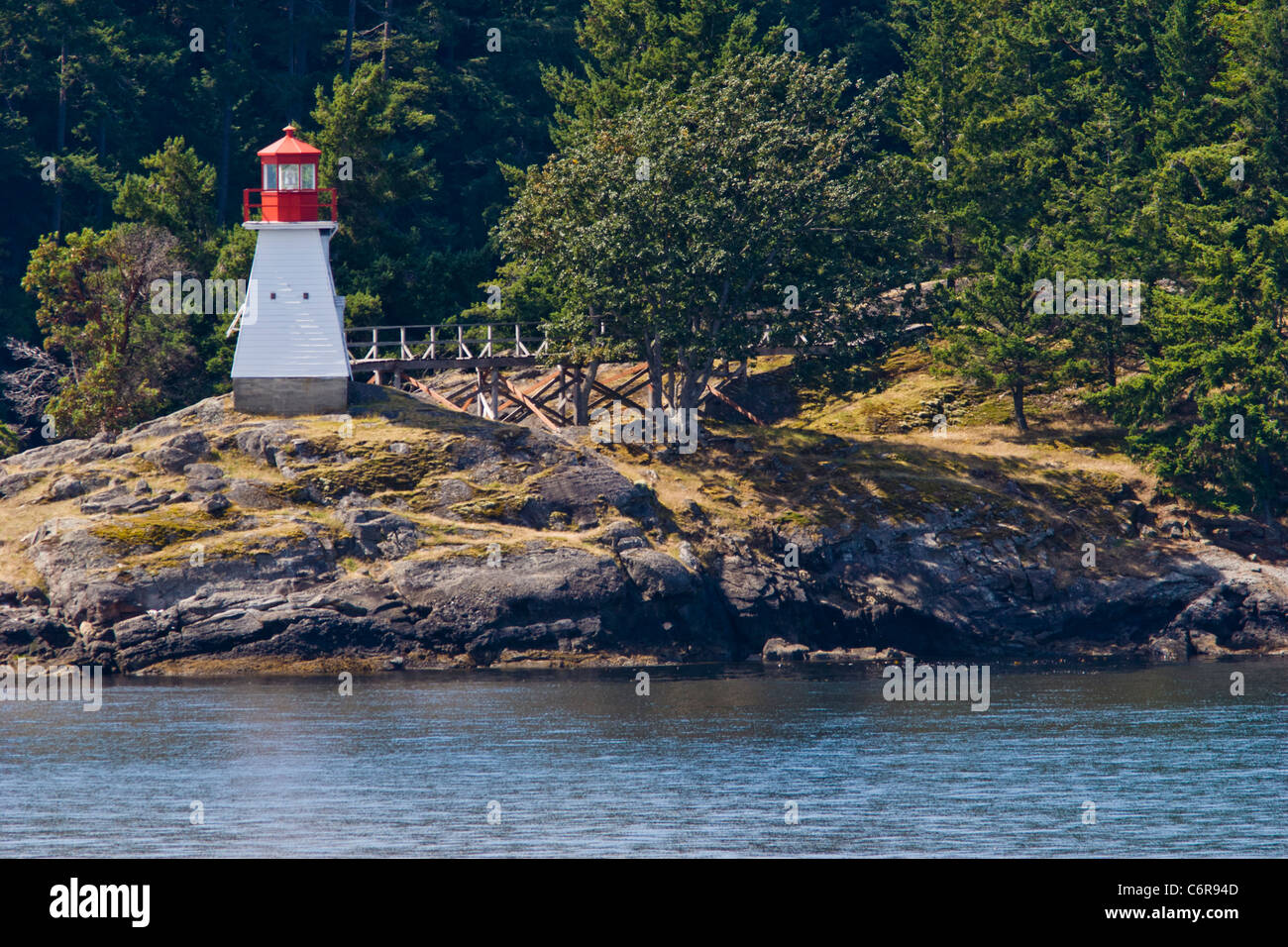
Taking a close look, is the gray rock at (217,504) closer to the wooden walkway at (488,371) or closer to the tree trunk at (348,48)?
the wooden walkway at (488,371)

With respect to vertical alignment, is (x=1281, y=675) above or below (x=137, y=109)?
below

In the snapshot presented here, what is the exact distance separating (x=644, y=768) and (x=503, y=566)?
662 inches

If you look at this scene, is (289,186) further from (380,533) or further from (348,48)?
(348,48)

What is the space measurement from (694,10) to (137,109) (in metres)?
24.0

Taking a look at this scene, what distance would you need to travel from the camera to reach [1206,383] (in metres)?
58.8

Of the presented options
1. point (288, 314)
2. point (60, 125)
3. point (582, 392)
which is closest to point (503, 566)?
point (288, 314)

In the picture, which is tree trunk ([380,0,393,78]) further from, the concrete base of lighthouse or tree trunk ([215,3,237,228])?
the concrete base of lighthouse

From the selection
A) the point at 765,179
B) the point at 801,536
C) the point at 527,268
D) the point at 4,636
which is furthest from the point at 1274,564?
the point at 4,636

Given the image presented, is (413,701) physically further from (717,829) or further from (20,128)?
(20,128)

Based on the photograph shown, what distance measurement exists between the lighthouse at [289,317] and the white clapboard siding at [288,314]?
0.03m

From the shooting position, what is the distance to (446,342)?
62.5 metres

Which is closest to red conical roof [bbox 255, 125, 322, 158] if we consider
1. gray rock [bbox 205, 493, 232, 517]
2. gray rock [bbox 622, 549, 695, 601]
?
gray rock [bbox 205, 493, 232, 517]

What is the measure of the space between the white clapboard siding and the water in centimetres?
1294

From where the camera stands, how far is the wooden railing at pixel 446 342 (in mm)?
63344
